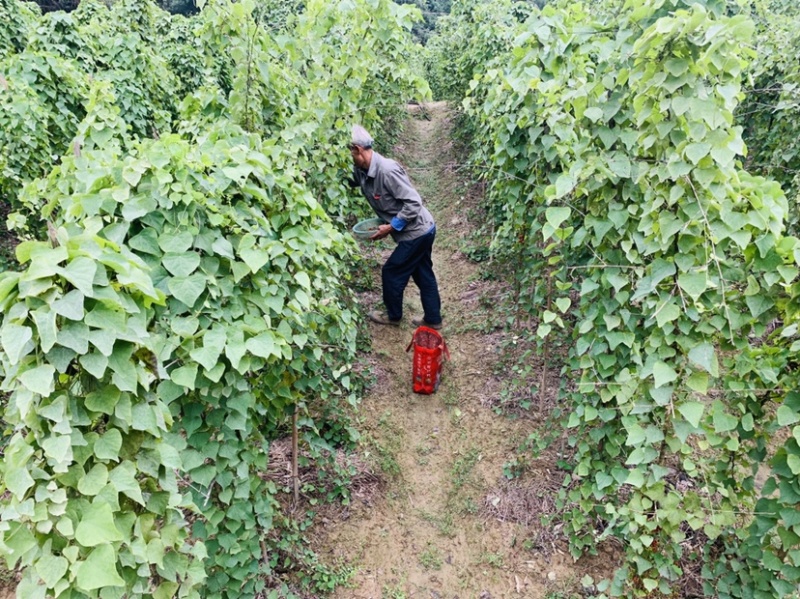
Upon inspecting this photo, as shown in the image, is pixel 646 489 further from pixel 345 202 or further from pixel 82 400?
pixel 345 202

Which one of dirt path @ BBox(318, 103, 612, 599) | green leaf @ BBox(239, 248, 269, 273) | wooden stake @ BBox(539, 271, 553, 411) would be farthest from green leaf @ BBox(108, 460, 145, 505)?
wooden stake @ BBox(539, 271, 553, 411)

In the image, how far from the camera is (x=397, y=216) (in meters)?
4.36

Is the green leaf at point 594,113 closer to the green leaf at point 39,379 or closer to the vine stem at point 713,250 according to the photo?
the vine stem at point 713,250

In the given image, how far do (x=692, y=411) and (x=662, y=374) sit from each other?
19cm

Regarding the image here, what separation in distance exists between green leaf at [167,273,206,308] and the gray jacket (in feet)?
8.62

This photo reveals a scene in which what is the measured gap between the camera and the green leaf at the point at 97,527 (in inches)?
51.9

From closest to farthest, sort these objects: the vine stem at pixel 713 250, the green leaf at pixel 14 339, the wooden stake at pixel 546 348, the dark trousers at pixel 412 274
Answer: the green leaf at pixel 14 339 < the vine stem at pixel 713 250 < the wooden stake at pixel 546 348 < the dark trousers at pixel 412 274

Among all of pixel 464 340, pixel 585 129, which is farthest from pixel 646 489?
pixel 464 340

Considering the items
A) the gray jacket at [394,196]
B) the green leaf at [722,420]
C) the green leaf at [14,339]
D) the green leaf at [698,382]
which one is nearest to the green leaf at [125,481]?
the green leaf at [14,339]

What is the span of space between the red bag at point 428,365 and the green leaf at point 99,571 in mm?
2946

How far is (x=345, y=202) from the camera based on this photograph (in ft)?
14.7

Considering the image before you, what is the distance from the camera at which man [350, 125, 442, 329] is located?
4.35 metres

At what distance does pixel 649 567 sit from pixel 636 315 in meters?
1.23

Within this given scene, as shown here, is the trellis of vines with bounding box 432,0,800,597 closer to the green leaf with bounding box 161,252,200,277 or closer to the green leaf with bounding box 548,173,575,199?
the green leaf with bounding box 548,173,575,199
